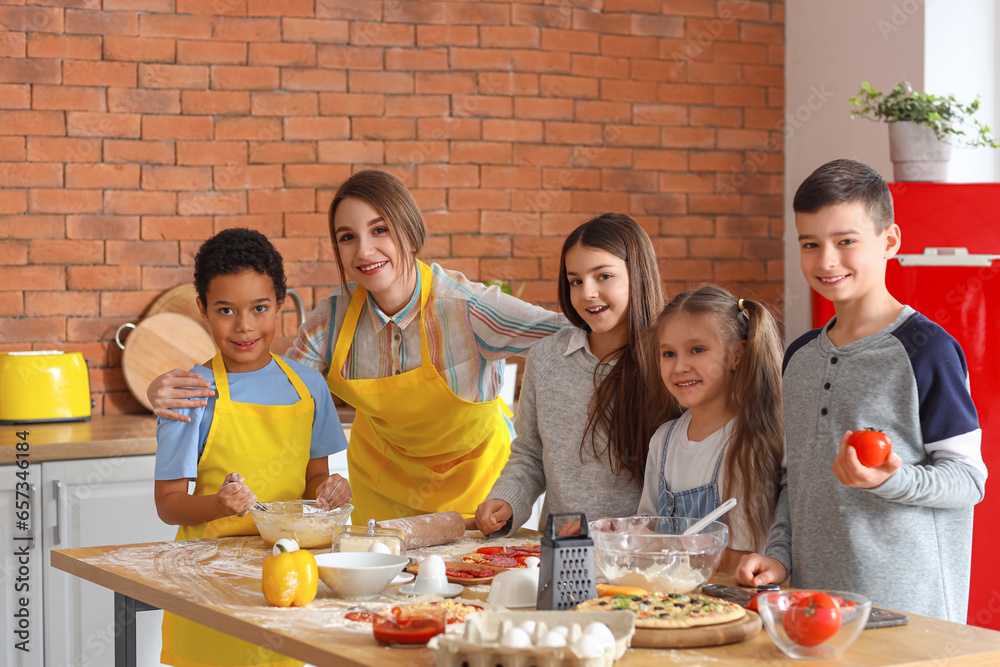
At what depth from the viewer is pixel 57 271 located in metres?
3.29

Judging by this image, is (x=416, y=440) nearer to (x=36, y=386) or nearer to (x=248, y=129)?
(x=36, y=386)

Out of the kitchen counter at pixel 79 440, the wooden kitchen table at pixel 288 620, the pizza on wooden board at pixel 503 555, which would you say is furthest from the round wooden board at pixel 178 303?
the pizza on wooden board at pixel 503 555

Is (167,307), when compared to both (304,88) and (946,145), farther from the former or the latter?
(946,145)

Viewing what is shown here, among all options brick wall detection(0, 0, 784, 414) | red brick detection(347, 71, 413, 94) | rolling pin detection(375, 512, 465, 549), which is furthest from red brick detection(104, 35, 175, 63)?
rolling pin detection(375, 512, 465, 549)

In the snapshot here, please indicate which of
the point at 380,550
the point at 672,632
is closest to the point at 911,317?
the point at 672,632

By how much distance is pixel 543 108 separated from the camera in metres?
3.82

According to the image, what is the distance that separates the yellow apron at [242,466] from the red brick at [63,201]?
146 cm

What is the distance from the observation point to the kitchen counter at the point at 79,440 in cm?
283

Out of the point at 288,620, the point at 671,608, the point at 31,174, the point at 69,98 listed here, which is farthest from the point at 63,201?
the point at 671,608

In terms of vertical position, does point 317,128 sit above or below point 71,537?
above

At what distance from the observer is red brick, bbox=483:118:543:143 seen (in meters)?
3.75

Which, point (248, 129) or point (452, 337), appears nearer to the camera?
point (452, 337)

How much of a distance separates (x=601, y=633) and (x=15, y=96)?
2.83 m

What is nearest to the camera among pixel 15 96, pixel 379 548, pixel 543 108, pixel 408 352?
pixel 379 548
